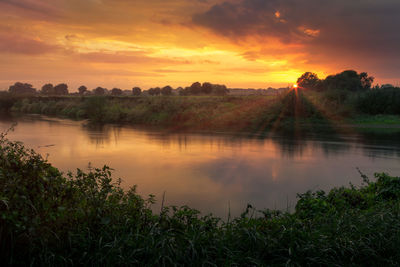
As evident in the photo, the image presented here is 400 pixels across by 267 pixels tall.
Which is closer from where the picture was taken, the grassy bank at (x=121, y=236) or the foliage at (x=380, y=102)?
the grassy bank at (x=121, y=236)

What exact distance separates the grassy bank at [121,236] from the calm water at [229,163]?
3801mm

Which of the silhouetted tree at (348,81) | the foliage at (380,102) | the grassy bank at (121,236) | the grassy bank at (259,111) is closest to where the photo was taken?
the grassy bank at (121,236)

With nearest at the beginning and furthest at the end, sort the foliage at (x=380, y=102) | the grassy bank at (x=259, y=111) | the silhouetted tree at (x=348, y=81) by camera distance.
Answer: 1. the grassy bank at (x=259, y=111)
2. the foliage at (x=380, y=102)
3. the silhouetted tree at (x=348, y=81)

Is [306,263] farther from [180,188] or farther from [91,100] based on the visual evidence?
[91,100]

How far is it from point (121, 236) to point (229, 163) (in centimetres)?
1566

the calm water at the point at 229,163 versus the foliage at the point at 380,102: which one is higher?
the foliage at the point at 380,102

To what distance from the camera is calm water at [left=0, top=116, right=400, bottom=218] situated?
14188 millimetres

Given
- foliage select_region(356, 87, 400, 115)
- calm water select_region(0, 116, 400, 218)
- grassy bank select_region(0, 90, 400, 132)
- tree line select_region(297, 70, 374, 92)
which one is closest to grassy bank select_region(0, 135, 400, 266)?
calm water select_region(0, 116, 400, 218)

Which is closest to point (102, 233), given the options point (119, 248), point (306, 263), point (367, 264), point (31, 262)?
point (119, 248)

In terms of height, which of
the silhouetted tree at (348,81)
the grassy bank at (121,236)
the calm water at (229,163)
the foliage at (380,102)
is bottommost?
the calm water at (229,163)

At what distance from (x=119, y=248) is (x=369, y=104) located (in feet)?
168

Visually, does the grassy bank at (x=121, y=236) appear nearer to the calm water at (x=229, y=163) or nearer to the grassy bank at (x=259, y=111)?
the calm water at (x=229, y=163)

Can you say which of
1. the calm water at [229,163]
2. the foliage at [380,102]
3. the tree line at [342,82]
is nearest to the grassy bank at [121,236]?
the calm water at [229,163]

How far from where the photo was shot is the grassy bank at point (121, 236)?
5.14 meters
